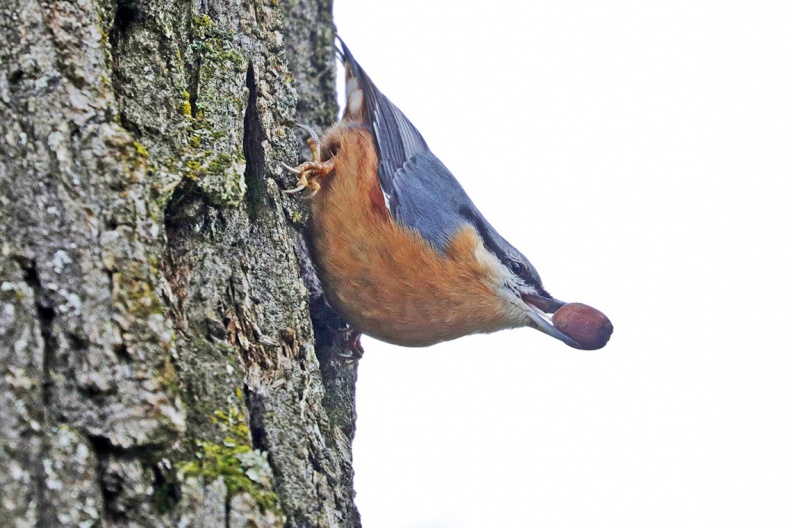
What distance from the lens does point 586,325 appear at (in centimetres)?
364

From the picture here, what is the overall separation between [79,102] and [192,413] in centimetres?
80

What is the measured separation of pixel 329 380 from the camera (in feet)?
11.8

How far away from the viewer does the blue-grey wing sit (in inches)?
155

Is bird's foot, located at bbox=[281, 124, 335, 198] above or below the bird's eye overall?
above

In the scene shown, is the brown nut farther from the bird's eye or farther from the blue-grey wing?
the blue-grey wing

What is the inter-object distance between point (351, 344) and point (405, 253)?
1.73ft

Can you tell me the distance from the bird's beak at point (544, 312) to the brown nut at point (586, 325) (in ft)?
Answer: 0.10

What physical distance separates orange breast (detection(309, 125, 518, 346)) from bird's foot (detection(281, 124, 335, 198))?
0.19ft

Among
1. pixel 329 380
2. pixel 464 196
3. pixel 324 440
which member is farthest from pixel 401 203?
pixel 324 440

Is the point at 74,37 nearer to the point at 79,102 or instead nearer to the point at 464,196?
the point at 79,102

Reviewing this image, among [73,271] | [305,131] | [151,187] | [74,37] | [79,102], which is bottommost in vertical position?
[73,271]

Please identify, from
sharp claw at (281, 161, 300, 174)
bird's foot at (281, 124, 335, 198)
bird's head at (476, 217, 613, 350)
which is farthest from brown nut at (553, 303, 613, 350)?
sharp claw at (281, 161, 300, 174)

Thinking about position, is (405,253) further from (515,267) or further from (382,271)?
(515,267)

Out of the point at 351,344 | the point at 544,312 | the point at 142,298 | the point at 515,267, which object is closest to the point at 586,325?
the point at 544,312
